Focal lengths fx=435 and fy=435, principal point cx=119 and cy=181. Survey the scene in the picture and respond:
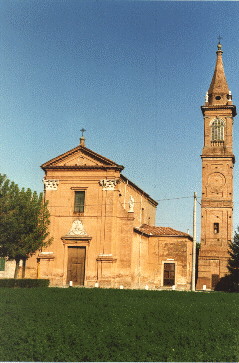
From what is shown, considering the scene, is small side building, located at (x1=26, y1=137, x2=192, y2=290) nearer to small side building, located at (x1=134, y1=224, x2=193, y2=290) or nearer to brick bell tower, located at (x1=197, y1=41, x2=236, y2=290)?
small side building, located at (x1=134, y1=224, x2=193, y2=290)

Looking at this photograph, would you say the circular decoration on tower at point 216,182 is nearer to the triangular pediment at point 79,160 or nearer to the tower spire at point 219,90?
the tower spire at point 219,90

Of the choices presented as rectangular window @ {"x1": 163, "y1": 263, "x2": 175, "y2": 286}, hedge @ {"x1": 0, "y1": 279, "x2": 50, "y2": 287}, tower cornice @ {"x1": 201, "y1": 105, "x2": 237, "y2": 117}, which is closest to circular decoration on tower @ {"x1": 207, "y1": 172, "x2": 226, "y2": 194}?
tower cornice @ {"x1": 201, "y1": 105, "x2": 237, "y2": 117}

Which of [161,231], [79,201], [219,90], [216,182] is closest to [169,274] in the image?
[161,231]

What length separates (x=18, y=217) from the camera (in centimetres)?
2928

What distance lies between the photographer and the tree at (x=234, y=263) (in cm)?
3553

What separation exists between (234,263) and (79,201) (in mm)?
13647

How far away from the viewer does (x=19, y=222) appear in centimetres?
2945

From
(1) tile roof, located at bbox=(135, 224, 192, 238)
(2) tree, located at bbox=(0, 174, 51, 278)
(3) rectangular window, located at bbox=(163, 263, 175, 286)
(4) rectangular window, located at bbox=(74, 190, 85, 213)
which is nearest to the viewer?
(2) tree, located at bbox=(0, 174, 51, 278)

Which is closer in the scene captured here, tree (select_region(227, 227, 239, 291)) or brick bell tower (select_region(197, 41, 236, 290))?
tree (select_region(227, 227, 239, 291))

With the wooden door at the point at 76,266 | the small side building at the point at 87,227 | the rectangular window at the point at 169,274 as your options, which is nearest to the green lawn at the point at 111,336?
the small side building at the point at 87,227

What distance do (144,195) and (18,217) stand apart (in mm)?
17925

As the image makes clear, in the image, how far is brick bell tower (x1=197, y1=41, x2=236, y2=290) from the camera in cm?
3800

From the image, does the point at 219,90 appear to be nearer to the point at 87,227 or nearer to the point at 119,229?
the point at 119,229

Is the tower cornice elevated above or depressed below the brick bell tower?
above
